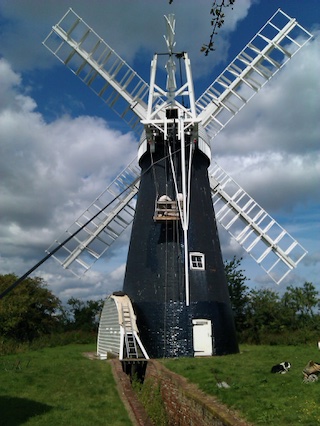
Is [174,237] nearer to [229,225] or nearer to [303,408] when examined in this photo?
[229,225]

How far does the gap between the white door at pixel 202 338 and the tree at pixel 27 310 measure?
60.1ft

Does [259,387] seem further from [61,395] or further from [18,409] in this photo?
[18,409]

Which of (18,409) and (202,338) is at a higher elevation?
(202,338)

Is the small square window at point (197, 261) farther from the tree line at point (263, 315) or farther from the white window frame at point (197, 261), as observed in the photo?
the tree line at point (263, 315)

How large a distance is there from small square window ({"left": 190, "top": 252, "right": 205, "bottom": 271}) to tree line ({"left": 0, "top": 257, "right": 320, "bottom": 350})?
865 cm

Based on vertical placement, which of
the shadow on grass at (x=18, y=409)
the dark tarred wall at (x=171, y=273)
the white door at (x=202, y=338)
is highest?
the dark tarred wall at (x=171, y=273)

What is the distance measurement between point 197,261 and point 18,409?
22.9 ft

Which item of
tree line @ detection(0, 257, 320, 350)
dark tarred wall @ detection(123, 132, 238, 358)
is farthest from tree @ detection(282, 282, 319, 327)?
dark tarred wall @ detection(123, 132, 238, 358)

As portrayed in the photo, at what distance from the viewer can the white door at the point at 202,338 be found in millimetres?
13062

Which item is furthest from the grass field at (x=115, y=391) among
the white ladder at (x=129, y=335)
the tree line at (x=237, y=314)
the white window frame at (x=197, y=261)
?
the tree line at (x=237, y=314)

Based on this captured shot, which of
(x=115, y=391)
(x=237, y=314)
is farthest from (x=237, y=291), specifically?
(x=115, y=391)

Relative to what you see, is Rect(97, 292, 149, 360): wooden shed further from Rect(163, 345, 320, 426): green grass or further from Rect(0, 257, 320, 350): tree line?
Rect(0, 257, 320, 350): tree line

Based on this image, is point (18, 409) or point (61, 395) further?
point (61, 395)

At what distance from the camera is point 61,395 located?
1006cm
